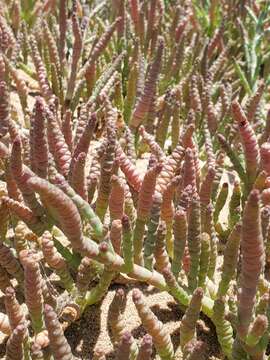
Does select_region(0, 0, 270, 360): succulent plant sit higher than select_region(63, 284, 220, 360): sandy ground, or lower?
higher

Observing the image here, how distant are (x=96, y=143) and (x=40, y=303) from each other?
1.38m

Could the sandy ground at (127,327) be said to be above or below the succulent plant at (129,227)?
below

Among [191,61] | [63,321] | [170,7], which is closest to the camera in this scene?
[63,321]

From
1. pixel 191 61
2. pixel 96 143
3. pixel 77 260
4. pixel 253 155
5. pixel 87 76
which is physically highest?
pixel 191 61

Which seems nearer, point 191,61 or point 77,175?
point 77,175

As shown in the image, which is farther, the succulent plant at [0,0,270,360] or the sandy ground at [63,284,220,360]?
the sandy ground at [63,284,220,360]

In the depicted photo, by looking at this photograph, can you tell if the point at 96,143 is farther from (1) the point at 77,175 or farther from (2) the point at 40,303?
(2) the point at 40,303

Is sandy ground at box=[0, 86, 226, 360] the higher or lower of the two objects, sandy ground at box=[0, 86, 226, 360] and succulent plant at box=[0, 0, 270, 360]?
the lower

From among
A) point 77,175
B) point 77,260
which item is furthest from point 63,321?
point 77,175

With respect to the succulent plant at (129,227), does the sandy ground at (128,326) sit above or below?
below

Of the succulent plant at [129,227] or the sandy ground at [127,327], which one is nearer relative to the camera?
the succulent plant at [129,227]

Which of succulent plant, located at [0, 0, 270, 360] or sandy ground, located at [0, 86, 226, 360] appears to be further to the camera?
sandy ground, located at [0, 86, 226, 360]

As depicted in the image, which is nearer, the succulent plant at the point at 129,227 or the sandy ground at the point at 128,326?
the succulent plant at the point at 129,227

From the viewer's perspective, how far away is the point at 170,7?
4035 millimetres
